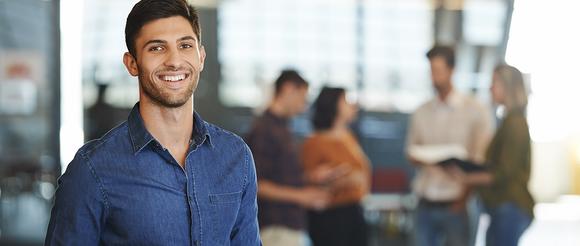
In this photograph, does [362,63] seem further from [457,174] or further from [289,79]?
[457,174]

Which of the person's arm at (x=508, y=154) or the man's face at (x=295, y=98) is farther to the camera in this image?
the person's arm at (x=508, y=154)

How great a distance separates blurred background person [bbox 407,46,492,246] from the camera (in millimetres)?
5504

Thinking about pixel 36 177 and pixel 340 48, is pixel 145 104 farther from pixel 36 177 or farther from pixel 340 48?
pixel 36 177

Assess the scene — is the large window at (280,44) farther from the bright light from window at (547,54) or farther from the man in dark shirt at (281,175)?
the bright light from window at (547,54)

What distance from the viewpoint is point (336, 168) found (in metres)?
5.21

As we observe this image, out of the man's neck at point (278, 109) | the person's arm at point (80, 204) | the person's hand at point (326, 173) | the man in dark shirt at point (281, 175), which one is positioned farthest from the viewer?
the person's hand at point (326, 173)

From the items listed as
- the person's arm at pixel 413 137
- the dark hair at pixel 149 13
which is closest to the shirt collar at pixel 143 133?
the dark hair at pixel 149 13

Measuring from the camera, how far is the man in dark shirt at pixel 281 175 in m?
4.98

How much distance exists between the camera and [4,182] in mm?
6109

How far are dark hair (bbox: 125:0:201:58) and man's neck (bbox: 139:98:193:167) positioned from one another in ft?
0.32

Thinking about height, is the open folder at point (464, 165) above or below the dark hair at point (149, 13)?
below

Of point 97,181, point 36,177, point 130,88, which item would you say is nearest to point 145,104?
point 97,181

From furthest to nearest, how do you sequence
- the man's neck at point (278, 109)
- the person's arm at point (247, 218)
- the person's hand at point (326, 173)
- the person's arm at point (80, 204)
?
the person's hand at point (326, 173)
the man's neck at point (278, 109)
the person's arm at point (247, 218)
the person's arm at point (80, 204)

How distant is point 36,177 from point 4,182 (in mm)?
321
